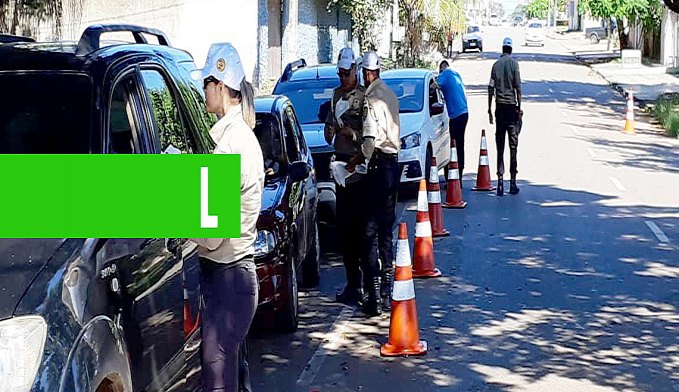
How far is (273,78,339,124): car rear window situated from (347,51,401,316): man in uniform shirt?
4.76 m

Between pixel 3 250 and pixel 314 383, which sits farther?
pixel 314 383

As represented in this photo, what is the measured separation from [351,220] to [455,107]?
24.4ft

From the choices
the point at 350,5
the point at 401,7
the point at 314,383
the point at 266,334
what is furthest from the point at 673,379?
the point at 401,7

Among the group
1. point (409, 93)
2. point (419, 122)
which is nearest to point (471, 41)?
point (409, 93)

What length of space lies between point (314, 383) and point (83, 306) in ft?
11.7

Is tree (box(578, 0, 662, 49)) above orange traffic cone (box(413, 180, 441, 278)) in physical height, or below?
above

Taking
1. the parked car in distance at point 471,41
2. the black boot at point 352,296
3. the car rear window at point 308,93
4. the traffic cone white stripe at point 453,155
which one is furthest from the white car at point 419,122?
the parked car in distance at point 471,41

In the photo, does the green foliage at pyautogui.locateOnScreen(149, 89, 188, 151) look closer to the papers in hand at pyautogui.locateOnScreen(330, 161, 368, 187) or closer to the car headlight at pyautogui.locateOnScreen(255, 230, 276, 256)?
the car headlight at pyautogui.locateOnScreen(255, 230, 276, 256)

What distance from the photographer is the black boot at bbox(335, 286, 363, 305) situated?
32.6 ft

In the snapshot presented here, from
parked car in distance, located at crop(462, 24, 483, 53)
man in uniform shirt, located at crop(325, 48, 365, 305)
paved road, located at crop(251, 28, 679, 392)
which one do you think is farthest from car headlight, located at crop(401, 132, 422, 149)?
parked car in distance, located at crop(462, 24, 483, 53)

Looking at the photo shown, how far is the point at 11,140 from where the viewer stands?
520 cm

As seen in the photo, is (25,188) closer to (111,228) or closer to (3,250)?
(111,228)

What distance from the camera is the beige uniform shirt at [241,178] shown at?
17.3ft

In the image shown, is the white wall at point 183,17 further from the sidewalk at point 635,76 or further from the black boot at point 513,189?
the sidewalk at point 635,76
